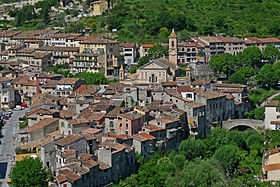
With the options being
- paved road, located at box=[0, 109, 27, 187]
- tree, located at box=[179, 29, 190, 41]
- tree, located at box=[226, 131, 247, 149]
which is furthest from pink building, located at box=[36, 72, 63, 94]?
tree, located at box=[226, 131, 247, 149]

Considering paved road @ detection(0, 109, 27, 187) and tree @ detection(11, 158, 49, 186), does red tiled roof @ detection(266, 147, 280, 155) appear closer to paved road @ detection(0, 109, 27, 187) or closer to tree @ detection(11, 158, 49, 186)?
tree @ detection(11, 158, 49, 186)

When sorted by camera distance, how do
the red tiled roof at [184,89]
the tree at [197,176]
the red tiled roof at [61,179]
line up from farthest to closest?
1. the red tiled roof at [184,89]
2. the tree at [197,176]
3. the red tiled roof at [61,179]

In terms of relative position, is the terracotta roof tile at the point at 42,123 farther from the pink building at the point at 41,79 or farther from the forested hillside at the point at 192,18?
the forested hillside at the point at 192,18

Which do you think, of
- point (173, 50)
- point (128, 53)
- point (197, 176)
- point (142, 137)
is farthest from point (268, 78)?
point (197, 176)

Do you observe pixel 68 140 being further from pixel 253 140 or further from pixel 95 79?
pixel 95 79

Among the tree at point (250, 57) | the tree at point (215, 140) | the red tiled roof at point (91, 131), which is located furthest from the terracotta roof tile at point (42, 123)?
the tree at point (250, 57)
